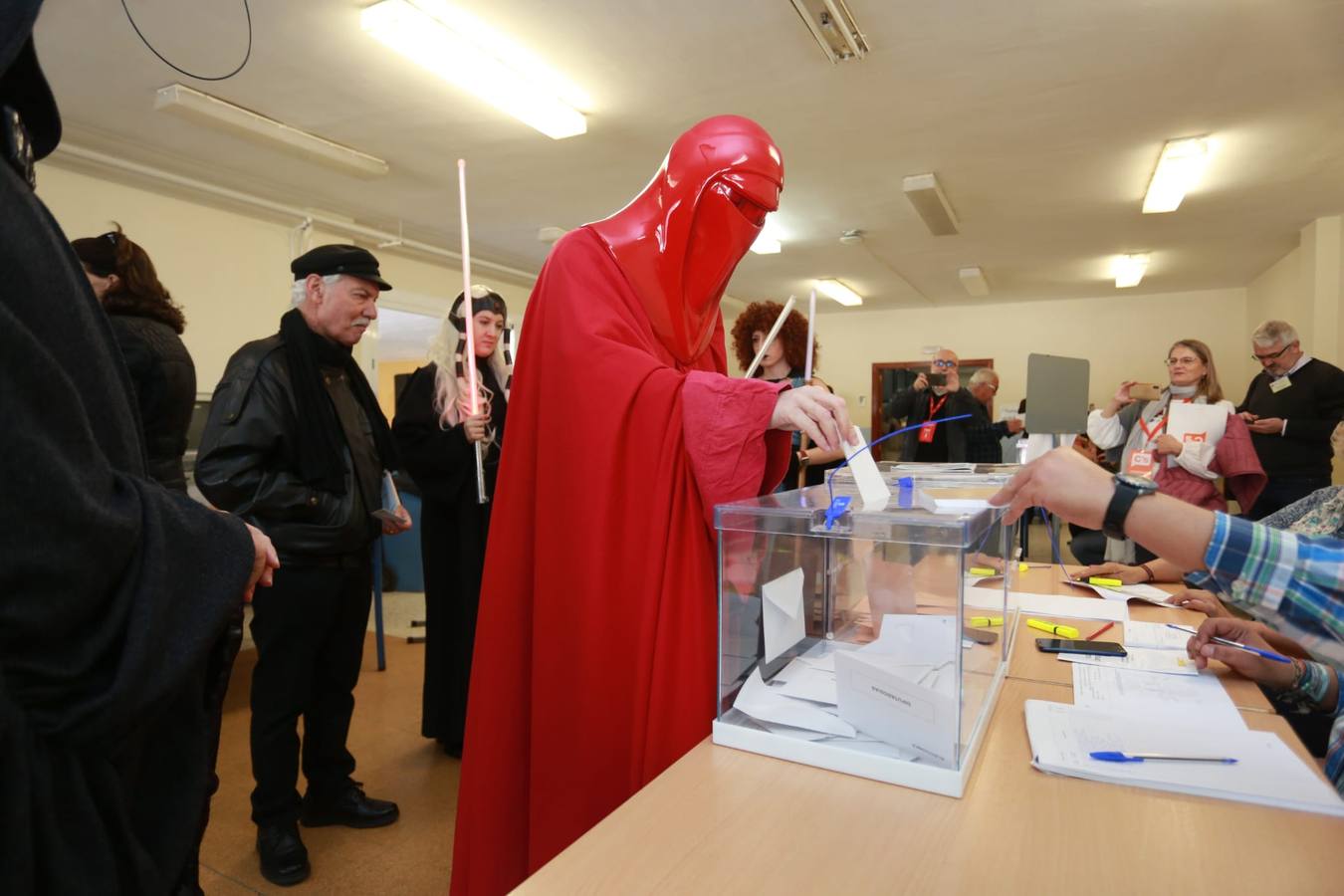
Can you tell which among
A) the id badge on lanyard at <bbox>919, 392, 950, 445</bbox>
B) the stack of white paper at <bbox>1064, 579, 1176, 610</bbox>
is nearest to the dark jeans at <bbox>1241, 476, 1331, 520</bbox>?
the id badge on lanyard at <bbox>919, 392, 950, 445</bbox>

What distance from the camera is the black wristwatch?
0.83 meters

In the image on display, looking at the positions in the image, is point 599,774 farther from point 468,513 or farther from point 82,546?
point 468,513

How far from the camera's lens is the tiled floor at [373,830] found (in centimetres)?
194

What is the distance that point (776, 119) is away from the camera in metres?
4.11

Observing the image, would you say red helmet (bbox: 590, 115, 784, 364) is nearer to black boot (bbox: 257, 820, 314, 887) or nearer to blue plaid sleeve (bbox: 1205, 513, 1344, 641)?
blue plaid sleeve (bbox: 1205, 513, 1344, 641)

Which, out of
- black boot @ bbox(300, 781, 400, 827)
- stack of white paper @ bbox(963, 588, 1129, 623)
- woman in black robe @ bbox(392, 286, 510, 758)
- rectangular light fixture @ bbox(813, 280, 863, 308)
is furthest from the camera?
rectangular light fixture @ bbox(813, 280, 863, 308)

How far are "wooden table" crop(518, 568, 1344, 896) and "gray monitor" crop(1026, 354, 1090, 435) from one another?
2.24 meters

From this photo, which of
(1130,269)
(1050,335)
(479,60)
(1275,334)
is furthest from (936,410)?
(1050,335)

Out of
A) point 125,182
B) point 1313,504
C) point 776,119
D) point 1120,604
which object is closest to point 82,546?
point 1120,604

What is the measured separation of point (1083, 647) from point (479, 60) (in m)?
3.24

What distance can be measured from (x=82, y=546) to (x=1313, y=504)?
1980mm

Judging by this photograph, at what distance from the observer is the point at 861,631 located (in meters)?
1.20

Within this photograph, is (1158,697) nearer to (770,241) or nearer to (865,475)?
(865,475)

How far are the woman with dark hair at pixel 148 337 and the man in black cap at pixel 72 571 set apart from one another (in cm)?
171
